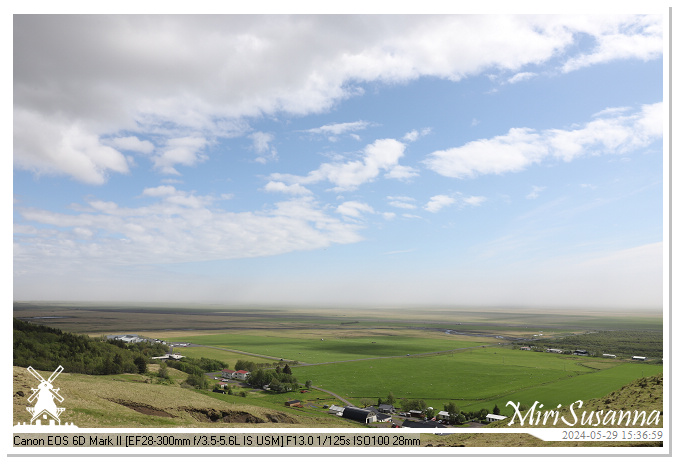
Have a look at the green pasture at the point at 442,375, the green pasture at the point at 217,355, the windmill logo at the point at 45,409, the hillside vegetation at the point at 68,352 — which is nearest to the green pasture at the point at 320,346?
the green pasture at the point at 217,355

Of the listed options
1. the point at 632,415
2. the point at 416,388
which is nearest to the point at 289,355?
the point at 416,388

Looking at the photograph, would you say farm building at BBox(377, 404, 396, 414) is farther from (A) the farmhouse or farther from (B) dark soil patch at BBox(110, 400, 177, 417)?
(B) dark soil patch at BBox(110, 400, 177, 417)

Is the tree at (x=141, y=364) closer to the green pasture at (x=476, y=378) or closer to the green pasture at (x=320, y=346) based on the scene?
the green pasture at (x=476, y=378)

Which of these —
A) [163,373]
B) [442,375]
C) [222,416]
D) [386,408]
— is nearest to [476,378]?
[442,375]

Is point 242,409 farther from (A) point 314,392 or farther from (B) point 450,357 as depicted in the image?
(B) point 450,357

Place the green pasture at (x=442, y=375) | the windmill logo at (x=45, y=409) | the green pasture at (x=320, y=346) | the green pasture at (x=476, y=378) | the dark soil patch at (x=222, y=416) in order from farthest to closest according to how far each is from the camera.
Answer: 1. the green pasture at (x=320, y=346)
2. the green pasture at (x=442, y=375)
3. the green pasture at (x=476, y=378)
4. the dark soil patch at (x=222, y=416)
5. the windmill logo at (x=45, y=409)
